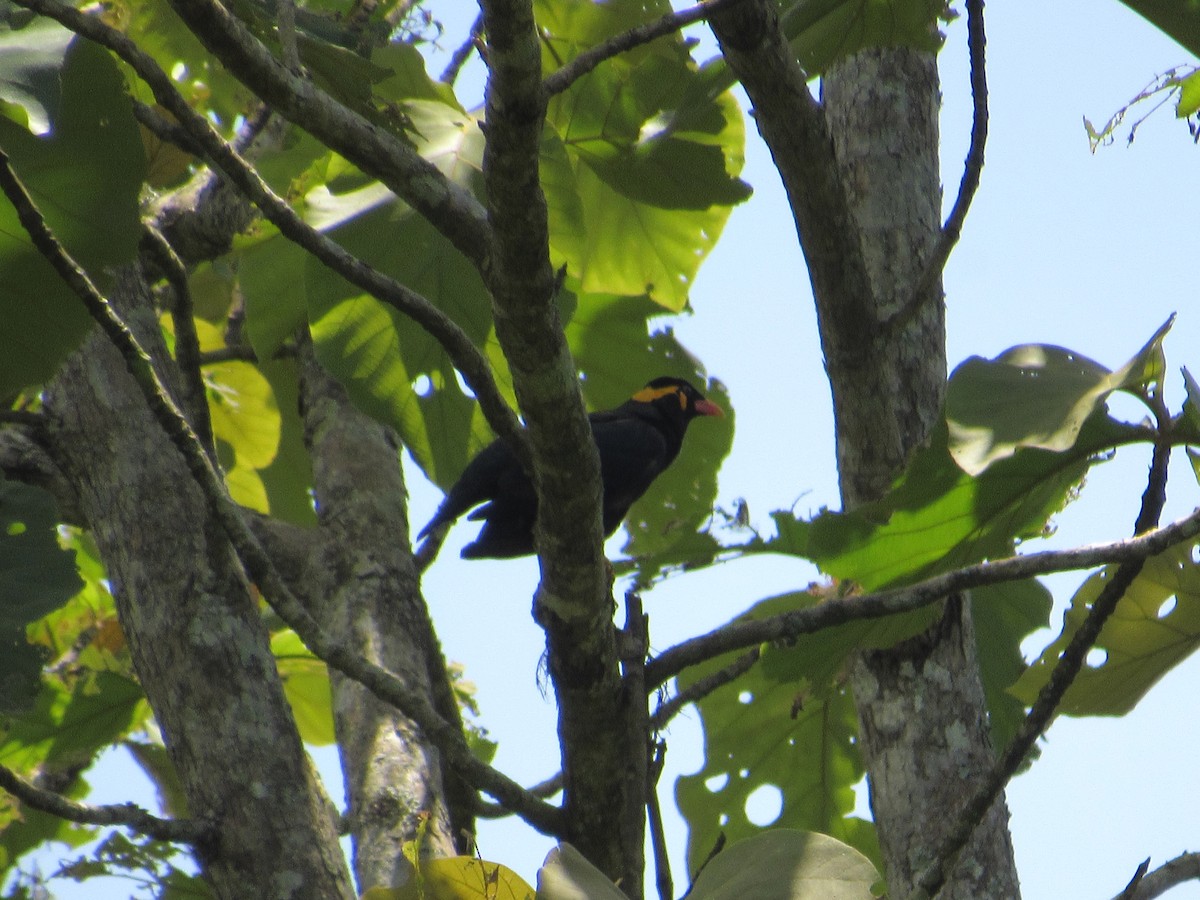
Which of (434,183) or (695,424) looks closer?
(434,183)

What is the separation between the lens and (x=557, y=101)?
319 centimetres

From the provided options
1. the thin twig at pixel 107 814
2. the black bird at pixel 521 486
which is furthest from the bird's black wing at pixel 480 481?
the thin twig at pixel 107 814

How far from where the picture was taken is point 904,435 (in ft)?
8.89

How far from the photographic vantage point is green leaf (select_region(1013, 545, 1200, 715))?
82.7 inches

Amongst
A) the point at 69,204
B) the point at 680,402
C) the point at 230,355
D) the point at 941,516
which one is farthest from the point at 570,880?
the point at 680,402

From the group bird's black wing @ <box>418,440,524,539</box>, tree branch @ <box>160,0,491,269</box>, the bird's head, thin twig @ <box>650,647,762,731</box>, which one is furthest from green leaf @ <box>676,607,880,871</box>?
the bird's head

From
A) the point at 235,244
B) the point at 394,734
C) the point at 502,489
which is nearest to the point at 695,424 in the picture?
the point at 502,489

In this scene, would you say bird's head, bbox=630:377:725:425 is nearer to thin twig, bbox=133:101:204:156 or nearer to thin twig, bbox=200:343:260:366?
thin twig, bbox=200:343:260:366

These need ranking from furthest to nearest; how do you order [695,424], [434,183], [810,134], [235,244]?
[695,424] < [235,244] < [810,134] < [434,183]

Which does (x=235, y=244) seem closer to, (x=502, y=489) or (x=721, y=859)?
(x=502, y=489)

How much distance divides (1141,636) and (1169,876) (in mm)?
405

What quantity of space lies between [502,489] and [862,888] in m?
3.19

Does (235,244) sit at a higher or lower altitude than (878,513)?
higher

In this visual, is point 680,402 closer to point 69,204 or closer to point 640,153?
point 640,153
